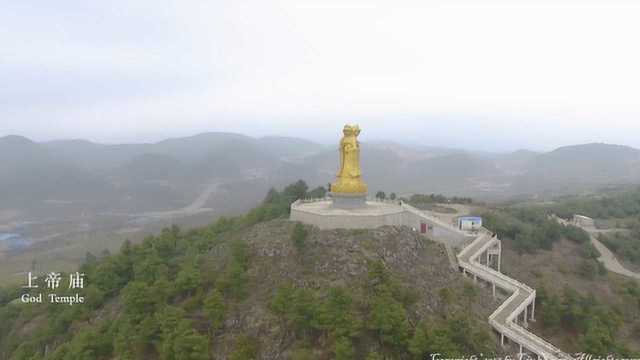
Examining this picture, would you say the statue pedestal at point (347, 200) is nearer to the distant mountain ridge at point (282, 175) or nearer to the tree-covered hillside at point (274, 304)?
the tree-covered hillside at point (274, 304)

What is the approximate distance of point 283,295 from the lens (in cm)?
2000

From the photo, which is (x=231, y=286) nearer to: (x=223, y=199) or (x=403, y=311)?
(x=403, y=311)

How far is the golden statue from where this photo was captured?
27.0 m

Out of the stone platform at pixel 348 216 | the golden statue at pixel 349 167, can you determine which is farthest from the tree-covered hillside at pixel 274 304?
the golden statue at pixel 349 167

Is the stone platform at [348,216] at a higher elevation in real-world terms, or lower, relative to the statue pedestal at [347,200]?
lower

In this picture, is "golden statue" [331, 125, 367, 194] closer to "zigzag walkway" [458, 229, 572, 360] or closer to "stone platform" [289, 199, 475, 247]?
"stone platform" [289, 199, 475, 247]

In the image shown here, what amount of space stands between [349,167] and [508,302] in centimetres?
1066

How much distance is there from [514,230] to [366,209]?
36.7 feet

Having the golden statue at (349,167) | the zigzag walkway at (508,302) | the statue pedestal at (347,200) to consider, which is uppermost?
the golden statue at (349,167)

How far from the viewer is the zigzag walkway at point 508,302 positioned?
2059 centimetres

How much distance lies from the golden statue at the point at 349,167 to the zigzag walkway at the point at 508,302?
22.1ft

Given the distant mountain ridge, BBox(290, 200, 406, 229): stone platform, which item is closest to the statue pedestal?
BBox(290, 200, 406, 229): stone platform

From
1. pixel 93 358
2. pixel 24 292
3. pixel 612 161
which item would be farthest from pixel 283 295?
pixel 612 161

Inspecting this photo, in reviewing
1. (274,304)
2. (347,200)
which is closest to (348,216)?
(347,200)
